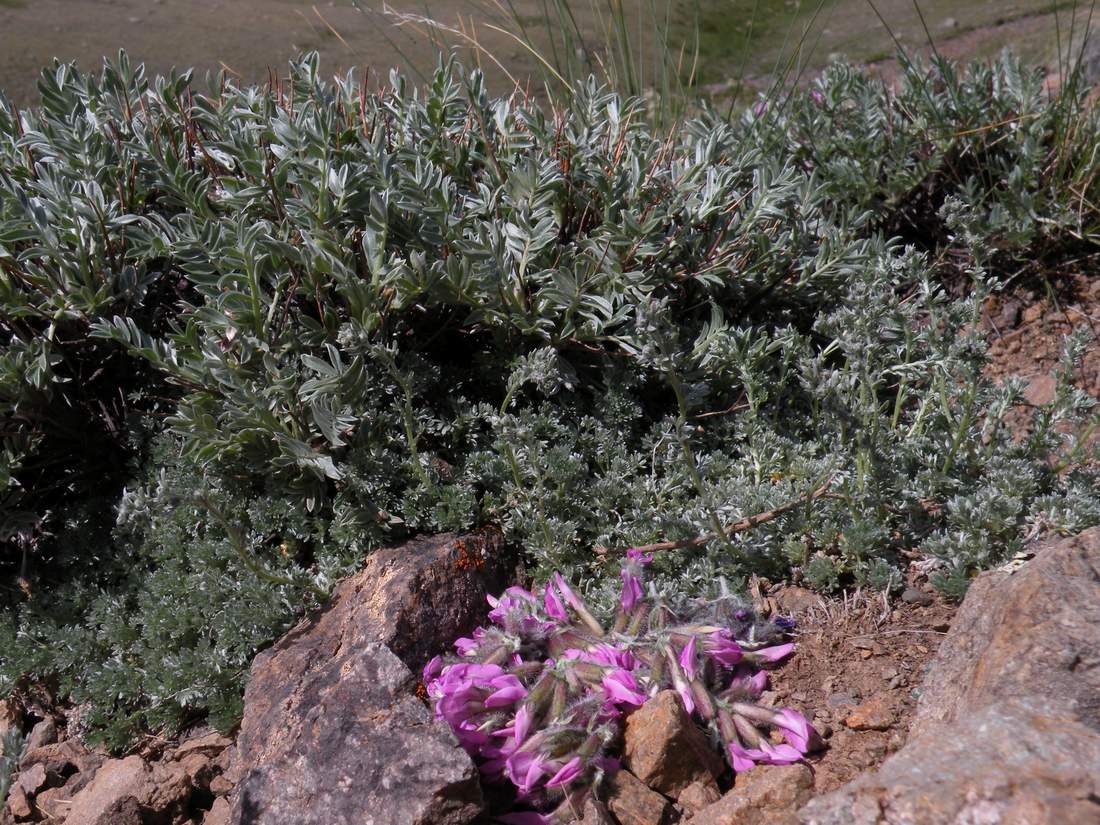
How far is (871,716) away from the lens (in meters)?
2.42

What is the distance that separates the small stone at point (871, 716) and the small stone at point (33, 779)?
229cm

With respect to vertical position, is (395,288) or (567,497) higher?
(395,288)

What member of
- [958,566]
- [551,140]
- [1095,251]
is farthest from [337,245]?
[1095,251]

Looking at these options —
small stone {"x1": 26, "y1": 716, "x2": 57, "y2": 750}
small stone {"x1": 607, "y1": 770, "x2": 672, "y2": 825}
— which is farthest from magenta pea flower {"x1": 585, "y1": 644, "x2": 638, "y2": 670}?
small stone {"x1": 26, "y1": 716, "x2": 57, "y2": 750}

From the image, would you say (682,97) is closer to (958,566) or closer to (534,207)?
(534,207)

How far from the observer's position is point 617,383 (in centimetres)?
333

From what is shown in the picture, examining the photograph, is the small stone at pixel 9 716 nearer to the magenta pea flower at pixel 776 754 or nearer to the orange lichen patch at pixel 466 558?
the orange lichen patch at pixel 466 558

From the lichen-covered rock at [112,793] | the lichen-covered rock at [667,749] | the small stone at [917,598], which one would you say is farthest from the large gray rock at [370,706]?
the small stone at [917,598]

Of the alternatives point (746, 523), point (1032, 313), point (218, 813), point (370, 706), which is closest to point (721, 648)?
point (746, 523)

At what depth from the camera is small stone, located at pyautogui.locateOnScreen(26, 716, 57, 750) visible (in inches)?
116

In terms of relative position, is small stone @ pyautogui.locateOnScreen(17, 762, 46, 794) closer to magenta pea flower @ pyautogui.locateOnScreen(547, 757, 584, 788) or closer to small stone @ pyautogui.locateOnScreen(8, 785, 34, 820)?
small stone @ pyautogui.locateOnScreen(8, 785, 34, 820)

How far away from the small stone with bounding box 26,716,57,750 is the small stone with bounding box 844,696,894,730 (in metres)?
2.40

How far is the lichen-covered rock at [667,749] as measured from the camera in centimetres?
226

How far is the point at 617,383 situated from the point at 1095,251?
248 cm
